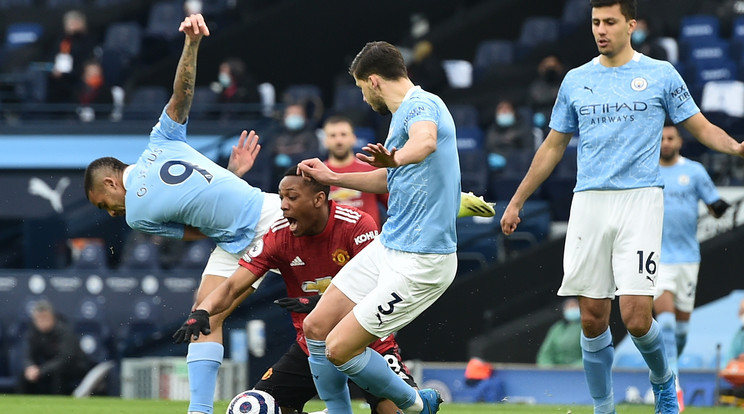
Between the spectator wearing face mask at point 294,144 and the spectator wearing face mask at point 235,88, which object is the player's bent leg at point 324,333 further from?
the spectator wearing face mask at point 235,88

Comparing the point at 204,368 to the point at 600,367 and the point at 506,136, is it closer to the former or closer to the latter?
the point at 600,367

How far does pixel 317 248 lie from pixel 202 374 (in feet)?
3.69

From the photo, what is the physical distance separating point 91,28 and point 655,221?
59.1 feet

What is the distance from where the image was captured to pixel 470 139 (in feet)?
58.3

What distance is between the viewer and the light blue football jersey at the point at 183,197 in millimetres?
8328

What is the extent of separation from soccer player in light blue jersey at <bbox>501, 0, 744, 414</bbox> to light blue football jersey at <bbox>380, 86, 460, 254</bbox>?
42.3 inches

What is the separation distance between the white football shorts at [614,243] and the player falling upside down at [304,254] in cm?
119

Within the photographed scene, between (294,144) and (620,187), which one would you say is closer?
(620,187)

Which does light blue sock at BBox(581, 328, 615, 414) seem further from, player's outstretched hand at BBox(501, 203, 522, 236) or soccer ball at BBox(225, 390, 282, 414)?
soccer ball at BBox(225, 390, 282, 414)

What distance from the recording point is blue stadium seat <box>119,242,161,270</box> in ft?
55.0

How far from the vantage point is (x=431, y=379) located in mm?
13453

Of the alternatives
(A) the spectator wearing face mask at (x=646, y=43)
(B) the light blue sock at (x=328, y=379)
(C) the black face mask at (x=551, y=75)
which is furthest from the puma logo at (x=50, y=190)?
(B) the light blue sock at (x=328, y=379)

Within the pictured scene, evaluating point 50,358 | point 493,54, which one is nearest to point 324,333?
point 50,358

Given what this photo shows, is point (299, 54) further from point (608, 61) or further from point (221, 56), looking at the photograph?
point (608, 61)
